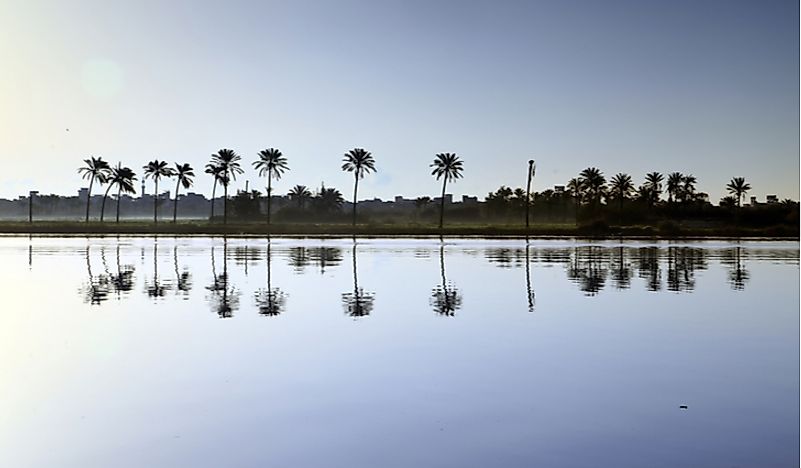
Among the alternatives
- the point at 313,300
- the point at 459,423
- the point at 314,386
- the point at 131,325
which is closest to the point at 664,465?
the point at 459,423

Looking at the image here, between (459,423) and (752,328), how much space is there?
10.1m

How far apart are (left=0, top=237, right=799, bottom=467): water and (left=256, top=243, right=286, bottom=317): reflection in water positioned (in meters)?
0.19

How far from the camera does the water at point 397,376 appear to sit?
320 inches

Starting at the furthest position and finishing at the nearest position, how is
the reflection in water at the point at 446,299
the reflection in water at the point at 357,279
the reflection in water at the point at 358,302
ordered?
the reflection in water at the point at 357,279 → the reflection in water at the point at 446,299 → the reflection in water at the point at 358,302

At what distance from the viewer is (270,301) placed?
21.2 m

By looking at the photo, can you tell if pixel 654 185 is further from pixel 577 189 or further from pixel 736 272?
pixel 736 272

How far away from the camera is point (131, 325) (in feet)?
54.7

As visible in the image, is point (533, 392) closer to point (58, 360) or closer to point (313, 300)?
point (58, 360)

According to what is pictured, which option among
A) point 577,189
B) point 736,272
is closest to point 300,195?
point 577,189

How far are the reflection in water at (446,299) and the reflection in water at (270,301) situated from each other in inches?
151

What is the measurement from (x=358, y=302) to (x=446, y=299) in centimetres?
251

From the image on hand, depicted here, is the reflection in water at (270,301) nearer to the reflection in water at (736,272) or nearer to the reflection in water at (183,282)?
the reflection in water at (183,282)

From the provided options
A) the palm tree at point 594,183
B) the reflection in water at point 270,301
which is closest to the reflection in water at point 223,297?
the reflection in water at point 270,301

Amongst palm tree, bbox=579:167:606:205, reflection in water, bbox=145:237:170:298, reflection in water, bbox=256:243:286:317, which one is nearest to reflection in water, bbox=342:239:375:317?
reflection in water, bbox=256:243:286:317
